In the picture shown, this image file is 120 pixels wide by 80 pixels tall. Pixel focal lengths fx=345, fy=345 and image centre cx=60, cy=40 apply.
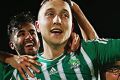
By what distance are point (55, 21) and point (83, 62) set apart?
10.9 inches

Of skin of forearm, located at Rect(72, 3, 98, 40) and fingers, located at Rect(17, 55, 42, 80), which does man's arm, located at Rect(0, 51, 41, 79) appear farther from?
skin of forearm, located at Rect(72, 3, 98, 40)

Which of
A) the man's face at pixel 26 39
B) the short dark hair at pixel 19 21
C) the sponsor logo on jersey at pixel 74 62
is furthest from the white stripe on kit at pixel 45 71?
the short dark hair at pixel 19 21

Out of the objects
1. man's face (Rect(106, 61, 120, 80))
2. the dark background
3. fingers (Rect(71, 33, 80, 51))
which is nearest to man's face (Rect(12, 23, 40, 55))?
fingers (Rect(71, 33, 80, 51))

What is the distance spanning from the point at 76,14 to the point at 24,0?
153 centimetres

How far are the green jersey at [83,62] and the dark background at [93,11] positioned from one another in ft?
5.47

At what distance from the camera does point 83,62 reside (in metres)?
1.90

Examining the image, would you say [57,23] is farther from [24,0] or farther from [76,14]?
[24,0]

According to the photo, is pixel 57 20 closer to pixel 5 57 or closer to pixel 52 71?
pixel 52 71

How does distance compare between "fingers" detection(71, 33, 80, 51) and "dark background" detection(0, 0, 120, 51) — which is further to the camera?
"dark background" detection(0, 0, 120, 51)

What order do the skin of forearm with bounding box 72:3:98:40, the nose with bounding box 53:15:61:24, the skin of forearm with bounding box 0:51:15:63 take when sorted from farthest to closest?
the skin of forearm with bounding box 72:3:98:40, the skin of forearm with bounding box 0:51:15:63, the nose with bounding box 53:15:61:24

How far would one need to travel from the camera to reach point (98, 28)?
364 centimetres

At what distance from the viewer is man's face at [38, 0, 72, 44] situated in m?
1.86

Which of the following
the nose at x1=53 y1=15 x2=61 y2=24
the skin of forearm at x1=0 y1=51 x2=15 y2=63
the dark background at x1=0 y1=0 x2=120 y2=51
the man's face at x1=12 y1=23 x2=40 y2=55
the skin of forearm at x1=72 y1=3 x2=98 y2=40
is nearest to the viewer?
the nose at x1=53 y1=15 x2=61 y2=24

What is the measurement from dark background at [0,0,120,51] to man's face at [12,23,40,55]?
104 centimetres
